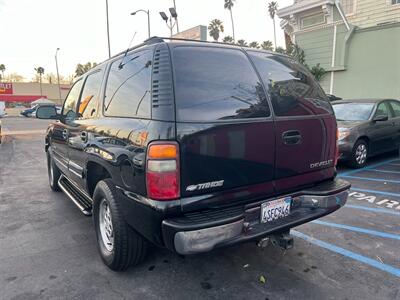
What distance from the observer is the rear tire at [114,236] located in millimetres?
3004

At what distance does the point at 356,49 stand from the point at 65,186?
13648mm

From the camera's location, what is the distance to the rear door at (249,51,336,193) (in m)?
3.00

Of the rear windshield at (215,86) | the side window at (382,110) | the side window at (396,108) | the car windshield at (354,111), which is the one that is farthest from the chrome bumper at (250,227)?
the side window at (396,108)

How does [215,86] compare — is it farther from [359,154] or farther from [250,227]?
[359,154]

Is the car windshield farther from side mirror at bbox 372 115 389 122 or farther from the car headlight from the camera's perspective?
the car headlight

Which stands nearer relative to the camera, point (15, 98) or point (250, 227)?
point (250, 227)

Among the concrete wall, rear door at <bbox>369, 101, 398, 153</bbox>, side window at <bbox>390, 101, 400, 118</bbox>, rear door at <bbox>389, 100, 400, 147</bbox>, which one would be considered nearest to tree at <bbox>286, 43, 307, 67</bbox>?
side window at <bbox>390, 101, 400, 118</bbox>

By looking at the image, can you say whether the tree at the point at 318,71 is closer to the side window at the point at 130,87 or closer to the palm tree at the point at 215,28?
the side window at the point at 130,87

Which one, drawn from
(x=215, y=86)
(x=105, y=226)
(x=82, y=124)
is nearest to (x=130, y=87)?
(x=215, y=86)

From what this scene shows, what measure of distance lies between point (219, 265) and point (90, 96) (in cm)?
243

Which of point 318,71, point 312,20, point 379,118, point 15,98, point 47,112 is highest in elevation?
point 312,20

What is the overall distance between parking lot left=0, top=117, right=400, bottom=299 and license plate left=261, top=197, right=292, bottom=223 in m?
0.63

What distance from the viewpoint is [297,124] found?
3.08 meters

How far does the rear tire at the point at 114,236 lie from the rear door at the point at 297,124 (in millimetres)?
1375
